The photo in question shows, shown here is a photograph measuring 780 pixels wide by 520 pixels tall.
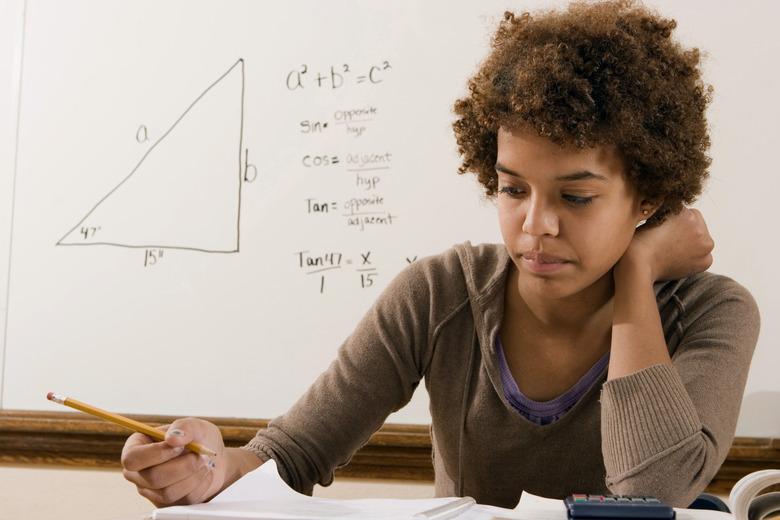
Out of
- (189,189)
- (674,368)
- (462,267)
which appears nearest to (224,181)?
(189,189)

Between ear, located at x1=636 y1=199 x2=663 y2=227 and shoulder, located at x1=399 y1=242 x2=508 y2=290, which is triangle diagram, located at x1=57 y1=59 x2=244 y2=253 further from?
ear, located at x1=636 y1=199 x2=663 y2=227

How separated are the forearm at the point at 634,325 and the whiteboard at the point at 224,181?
61 cm

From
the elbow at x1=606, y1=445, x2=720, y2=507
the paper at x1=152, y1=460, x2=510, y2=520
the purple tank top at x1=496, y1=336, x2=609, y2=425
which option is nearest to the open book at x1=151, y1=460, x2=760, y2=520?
the paper at x1=152, y1=460, x2=510, y2=520

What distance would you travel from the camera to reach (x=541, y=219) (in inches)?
35.4

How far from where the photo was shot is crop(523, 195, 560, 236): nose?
0.90 m

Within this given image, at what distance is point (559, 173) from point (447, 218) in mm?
736

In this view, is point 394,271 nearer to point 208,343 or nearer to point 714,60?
point 208,343

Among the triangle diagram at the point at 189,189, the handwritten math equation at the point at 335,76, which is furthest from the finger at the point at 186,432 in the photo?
the handwritten math equation at the point at 335,76

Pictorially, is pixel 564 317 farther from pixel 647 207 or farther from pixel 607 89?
pixel 607 89

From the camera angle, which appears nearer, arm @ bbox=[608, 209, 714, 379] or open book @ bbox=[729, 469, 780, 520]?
open book @ bbox=[729, 469, 780, 520]

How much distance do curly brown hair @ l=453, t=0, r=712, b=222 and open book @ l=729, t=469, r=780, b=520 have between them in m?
0.42

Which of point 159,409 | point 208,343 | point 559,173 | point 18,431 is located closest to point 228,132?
point 208,343

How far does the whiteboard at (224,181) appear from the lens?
1650 millimetres

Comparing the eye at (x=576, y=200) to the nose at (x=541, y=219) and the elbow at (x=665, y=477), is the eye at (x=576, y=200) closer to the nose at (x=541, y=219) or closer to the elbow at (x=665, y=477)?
the nose at (x=541, y=219)
